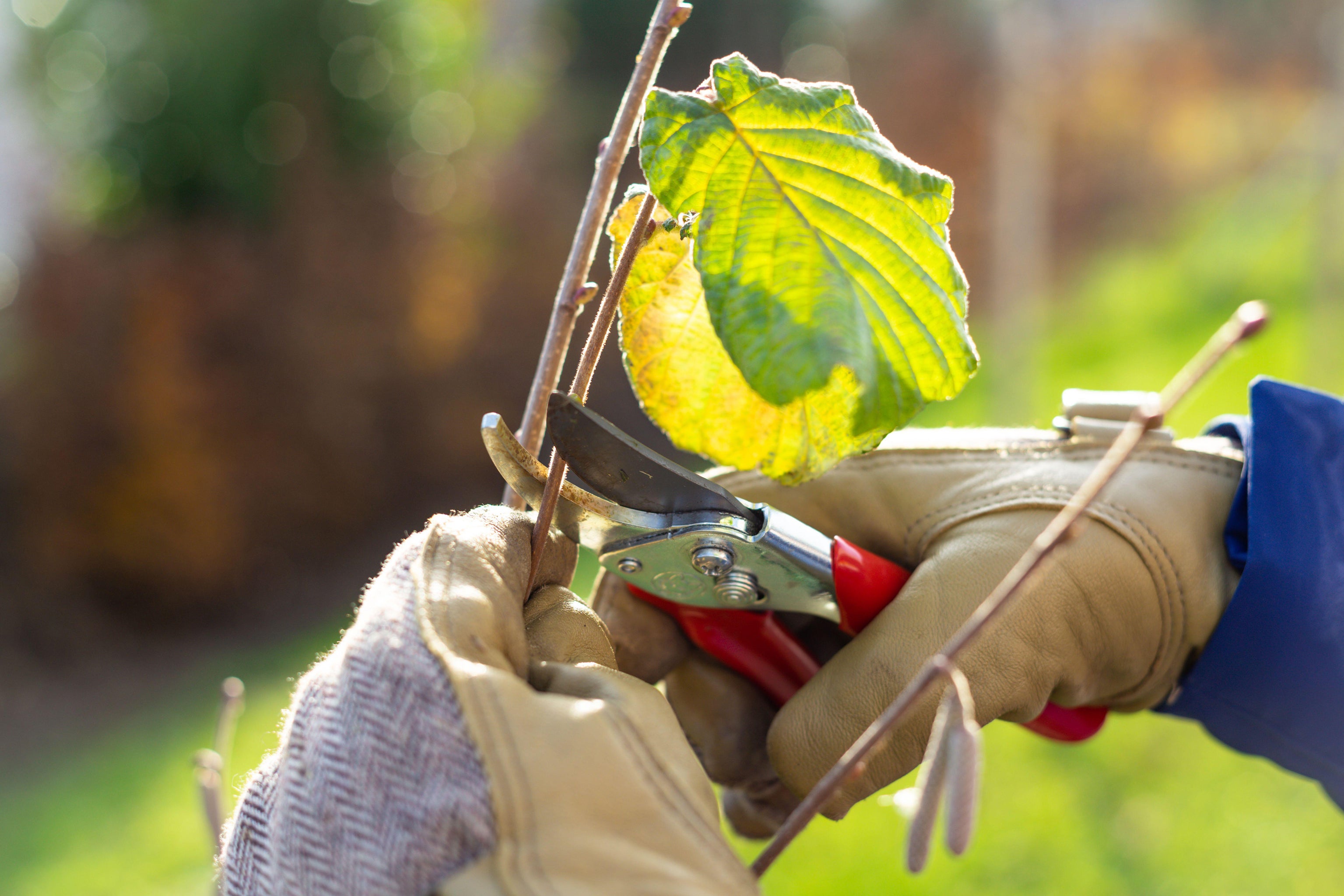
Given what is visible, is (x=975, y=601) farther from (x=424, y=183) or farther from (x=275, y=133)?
(x=424, y=183)

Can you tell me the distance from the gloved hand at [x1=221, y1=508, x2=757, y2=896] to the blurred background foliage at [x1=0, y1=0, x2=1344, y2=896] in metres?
1.93

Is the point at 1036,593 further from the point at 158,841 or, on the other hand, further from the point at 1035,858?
the point at 158,841

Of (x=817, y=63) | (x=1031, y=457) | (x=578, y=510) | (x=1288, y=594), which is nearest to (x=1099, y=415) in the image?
(x=1031, y=457)

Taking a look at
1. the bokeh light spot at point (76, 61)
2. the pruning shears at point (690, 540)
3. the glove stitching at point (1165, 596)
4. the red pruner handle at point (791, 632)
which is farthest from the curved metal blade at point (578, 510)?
the bokeh light spot at point (76, 61)

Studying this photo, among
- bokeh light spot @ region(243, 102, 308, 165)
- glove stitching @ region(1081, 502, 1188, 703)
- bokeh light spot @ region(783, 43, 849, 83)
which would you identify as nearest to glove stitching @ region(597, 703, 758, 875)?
glove stitching @ region(1081, 502, 1188, 703)

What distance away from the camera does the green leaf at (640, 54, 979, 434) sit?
517 mm

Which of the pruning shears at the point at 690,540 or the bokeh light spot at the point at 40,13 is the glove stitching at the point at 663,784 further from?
the bokeh light spot at the point at 40,13

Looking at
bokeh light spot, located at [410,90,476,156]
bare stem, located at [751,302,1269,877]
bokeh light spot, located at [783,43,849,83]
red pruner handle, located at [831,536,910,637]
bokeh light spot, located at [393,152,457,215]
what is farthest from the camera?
bokeh light spot, located at [783,43,849,83]

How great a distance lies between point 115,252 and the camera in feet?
12.8

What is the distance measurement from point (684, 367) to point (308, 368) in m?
3.91

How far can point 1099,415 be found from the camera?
0.78 m

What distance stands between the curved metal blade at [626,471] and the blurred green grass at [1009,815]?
0.73 m

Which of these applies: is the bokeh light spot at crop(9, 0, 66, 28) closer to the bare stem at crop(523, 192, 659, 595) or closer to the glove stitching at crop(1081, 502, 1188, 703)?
the bare stem at crop(523, 192, 659, 595)

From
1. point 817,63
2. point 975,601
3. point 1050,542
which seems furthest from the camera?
point 817,63
